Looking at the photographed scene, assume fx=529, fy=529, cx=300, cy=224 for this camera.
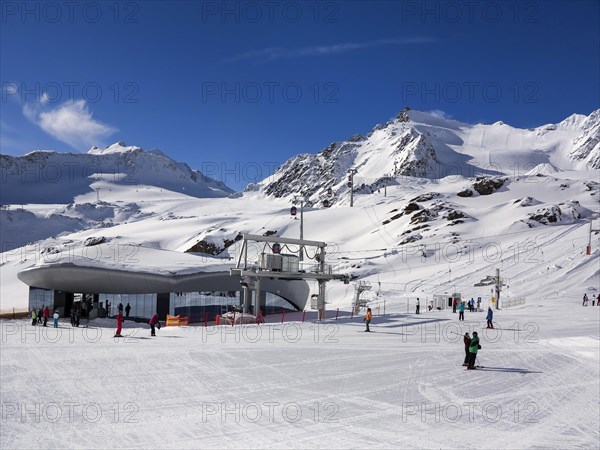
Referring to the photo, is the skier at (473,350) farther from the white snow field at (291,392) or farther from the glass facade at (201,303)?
the glass facade at (201,303)

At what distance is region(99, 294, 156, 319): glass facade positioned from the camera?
110 feet

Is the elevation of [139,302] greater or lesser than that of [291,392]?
greater

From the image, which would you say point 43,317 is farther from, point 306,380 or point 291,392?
point 291,392

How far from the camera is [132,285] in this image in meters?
33.2

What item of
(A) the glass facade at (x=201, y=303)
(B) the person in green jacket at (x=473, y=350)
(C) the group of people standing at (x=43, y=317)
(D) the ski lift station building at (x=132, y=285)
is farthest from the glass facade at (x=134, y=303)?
(B) the person in green jacket at (x=473, y=350)

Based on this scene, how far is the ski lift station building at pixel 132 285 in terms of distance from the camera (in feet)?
106

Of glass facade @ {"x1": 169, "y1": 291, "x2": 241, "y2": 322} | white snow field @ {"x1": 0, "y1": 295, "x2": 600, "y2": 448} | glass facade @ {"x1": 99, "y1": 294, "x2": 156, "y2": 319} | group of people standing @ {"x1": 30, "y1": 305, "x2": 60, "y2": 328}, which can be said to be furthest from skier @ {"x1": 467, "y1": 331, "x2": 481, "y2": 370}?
glass facade @ {"x1": 99, "y1": 294, "x2": 156, "y2": 319}

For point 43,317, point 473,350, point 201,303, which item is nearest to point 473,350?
point 473,350

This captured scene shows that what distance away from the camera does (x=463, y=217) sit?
84500 mm

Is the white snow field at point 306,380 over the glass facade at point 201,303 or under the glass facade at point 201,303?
under

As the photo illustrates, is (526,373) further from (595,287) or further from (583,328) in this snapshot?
(595,287)

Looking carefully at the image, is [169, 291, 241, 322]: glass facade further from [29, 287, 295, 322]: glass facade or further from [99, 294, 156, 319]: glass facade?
[99, 294, 156, 319]: glass facade

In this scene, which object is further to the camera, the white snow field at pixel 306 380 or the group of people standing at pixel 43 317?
the group of people standing at pixel 43 317

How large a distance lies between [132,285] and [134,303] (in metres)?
1.41
